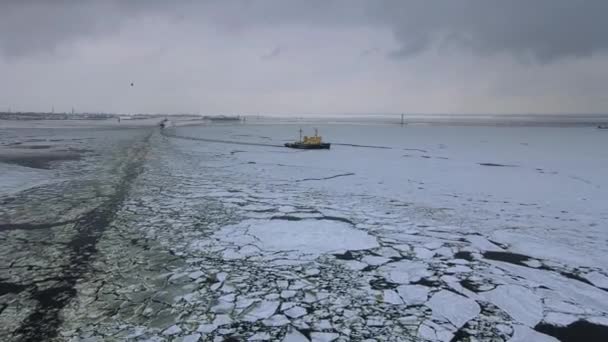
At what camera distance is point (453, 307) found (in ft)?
10.6

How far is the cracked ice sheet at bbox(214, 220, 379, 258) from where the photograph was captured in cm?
470

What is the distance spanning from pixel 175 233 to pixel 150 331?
2.45 m

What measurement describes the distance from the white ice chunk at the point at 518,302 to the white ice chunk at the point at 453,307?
252mm

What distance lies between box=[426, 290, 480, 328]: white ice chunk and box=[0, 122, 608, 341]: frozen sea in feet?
0.05

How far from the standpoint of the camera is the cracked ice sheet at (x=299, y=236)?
470cm

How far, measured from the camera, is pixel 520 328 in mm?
2918

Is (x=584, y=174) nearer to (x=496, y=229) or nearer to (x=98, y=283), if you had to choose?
(x=496, y=229)

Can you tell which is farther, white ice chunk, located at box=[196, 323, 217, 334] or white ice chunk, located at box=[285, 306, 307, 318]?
white ice chunk, located at box=[285, 306, 307, 318]

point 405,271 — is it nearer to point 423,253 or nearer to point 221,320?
point 423,253

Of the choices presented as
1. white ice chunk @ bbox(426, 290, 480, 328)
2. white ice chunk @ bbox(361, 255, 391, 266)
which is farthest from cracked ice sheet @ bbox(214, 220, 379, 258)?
white ice chunk @ bbox(426, 290, 480, 328)

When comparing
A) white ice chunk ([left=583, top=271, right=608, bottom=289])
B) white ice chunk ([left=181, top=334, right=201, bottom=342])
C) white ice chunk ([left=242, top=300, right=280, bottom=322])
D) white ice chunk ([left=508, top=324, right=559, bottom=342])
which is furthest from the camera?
white ice chunk ([left=583, top=271, right=608, bottom=289])

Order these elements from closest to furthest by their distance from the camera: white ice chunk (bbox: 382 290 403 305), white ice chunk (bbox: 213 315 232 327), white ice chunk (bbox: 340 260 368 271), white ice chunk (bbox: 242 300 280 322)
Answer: white ice chunk (bbox: 213 315 232 327), white ice chunk (bbox: 242 300 280 322), white ice chunk (bbox: 382 290 403 305), white ice chunk (bbox: 340 260 368 271)

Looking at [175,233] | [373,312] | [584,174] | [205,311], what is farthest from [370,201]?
[584,174]

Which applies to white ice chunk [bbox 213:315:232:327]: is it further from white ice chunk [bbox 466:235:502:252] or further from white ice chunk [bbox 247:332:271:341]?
white ice chunk [bbox 466:235:502:252]
